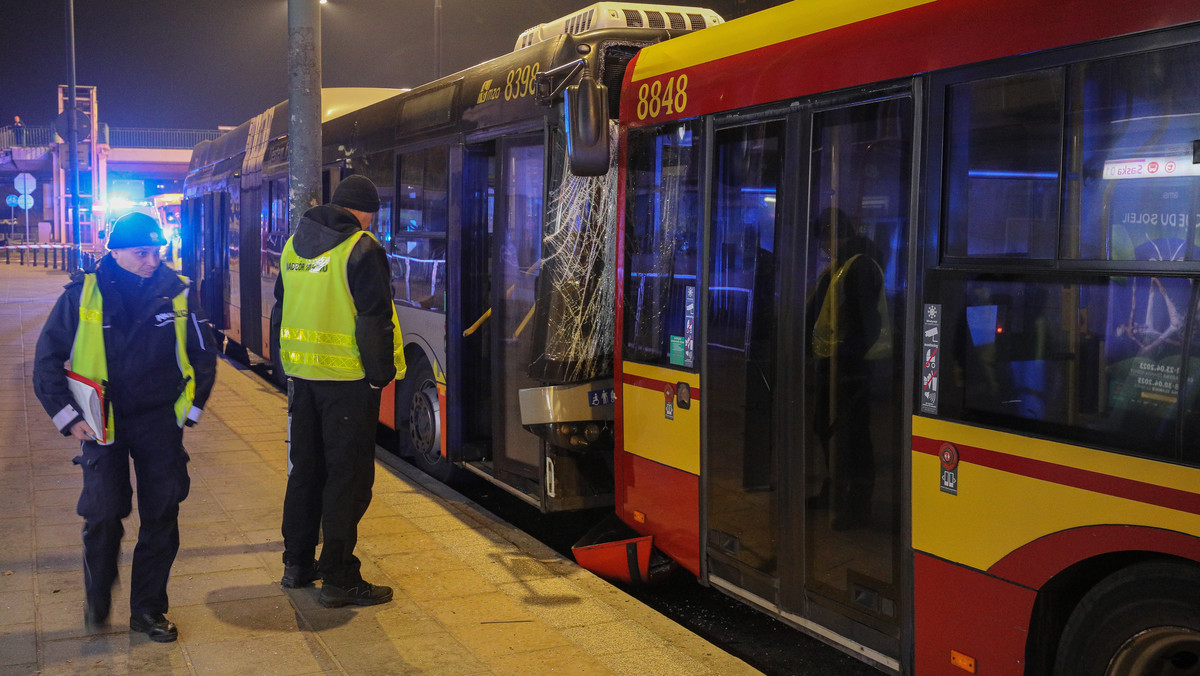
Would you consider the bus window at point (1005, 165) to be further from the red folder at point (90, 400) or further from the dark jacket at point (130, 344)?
the red folder at point (90, 400)

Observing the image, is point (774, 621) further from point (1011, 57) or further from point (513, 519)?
point (1011, 57)

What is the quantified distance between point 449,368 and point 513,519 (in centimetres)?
123

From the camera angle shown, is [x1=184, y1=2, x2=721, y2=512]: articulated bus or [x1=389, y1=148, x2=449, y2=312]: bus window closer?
[x1=184, y1=2, x2=721, y2=512]: articulated bus

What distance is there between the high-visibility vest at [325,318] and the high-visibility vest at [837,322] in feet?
7.06

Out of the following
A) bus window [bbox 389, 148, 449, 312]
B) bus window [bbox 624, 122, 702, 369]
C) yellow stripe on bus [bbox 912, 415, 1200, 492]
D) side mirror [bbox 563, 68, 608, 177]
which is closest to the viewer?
yellow stripe on bus [bbox 912, 415, 1200, 492]

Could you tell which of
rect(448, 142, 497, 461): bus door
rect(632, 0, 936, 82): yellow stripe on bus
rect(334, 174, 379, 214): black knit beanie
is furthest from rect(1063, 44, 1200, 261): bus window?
rect(448, 142, 497, 461): bus door

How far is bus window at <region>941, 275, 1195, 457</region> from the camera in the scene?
10.8 feet

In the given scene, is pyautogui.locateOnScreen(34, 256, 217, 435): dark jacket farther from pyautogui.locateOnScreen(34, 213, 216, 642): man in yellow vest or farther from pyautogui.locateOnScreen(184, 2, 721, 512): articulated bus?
pyautogui.locateOnScreen(184, 2, 721, 512): articulated bus

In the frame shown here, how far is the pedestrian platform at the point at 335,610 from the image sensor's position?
4742mm

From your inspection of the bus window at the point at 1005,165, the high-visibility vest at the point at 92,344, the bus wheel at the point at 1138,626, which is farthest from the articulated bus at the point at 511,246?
the bus wheel at the point at 1138,626

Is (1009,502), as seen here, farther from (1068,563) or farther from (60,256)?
(60,256)

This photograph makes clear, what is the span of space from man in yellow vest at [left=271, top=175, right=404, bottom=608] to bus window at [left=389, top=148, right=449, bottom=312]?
8.89 feet

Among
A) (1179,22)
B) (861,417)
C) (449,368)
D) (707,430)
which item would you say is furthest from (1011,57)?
(449,368)

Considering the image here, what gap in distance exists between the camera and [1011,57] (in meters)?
3.77
